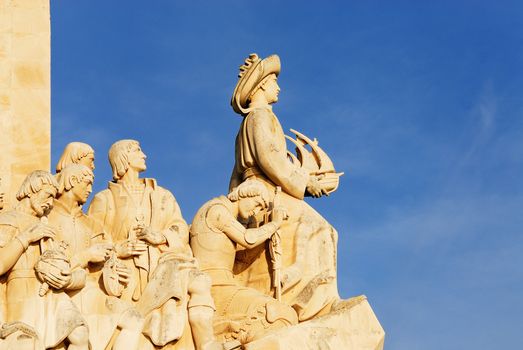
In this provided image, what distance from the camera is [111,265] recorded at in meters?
17.4

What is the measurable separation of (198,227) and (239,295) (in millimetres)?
882

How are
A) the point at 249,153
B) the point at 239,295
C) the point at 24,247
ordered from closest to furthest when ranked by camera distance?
the point at 24,247 < the point at 239,295 < the point at 249,153

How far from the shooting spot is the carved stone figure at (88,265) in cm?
1694

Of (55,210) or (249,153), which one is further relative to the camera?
(249,153)

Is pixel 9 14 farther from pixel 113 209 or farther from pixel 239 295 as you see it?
pixel 239 295

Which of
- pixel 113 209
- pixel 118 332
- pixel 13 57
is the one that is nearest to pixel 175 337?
pixel 118 332

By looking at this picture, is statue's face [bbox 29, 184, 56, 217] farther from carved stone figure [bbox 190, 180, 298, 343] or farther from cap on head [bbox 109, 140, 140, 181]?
carved stone figure [bbox 190, 180, 298, 343]

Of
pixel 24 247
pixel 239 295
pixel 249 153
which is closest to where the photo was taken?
pixel 24 247

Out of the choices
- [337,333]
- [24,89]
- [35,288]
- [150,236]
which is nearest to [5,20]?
[24,89]

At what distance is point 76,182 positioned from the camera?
1752 cm

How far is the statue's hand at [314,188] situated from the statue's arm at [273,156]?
0.14m

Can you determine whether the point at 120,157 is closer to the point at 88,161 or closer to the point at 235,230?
the point at 88,161

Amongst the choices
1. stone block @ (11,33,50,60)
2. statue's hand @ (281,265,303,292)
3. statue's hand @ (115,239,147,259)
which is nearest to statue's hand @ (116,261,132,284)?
statue's hand @ (115,239,147,259)

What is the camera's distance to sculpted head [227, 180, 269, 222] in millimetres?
18375
